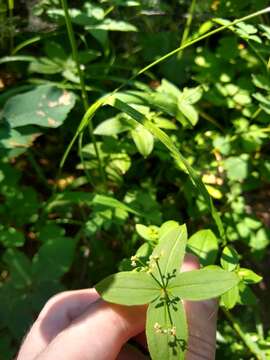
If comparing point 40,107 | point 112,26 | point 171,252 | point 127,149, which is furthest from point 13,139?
point 171,252

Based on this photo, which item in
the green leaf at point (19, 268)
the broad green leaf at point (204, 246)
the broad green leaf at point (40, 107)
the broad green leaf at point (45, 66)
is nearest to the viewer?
the broad green leaf at point (204, 246)

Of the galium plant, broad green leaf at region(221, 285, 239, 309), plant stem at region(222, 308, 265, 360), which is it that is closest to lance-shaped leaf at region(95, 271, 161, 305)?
the galium plant

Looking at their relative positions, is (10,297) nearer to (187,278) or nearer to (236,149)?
(187,278)

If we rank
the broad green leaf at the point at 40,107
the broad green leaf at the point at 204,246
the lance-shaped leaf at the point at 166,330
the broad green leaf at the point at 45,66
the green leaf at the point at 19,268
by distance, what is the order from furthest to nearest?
the broad green leaf at the point at 45,66 < the broad green leaf at the point at 40,107 < the green leaf at the point at 19,268 < the broad green leaf at the point at 204,246 < the lance-shaped leaf at the point at 166,330

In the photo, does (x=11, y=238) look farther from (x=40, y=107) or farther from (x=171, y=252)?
(x=171, y=252)

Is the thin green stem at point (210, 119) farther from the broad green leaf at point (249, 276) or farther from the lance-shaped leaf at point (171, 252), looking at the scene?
the lance-shaped leaf at point (171, 252)

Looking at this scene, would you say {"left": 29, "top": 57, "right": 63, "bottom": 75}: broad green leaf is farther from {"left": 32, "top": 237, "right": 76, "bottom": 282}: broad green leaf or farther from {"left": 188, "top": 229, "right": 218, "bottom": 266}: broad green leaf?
{"left": 188, "top": 229, "right": 218, "bottom": 266}: broad green leaf

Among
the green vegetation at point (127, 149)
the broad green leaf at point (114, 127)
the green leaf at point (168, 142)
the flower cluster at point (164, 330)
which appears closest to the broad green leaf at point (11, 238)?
the green vegetation at point (127, 149)
